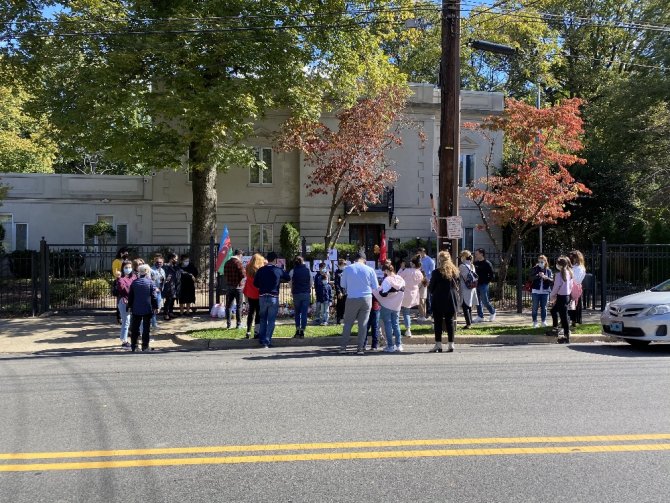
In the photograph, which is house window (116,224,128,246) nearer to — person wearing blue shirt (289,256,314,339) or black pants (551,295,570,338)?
person wearing blue shirt (289,256,314,339)

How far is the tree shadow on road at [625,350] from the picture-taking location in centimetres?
1123

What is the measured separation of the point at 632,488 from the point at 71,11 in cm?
1972

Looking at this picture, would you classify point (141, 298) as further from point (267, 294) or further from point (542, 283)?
point (542, 283)

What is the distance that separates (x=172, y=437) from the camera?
620 cm

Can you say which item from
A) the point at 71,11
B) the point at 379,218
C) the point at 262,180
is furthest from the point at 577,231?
the point at 71,11

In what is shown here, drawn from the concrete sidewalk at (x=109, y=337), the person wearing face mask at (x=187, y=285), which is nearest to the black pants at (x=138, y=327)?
the concrete sidewalk at (x=109, y=337)

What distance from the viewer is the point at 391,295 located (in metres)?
11.5

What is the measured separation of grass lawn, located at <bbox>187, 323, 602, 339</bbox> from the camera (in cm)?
1356

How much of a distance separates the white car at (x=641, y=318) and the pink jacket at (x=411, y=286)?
3602 mm

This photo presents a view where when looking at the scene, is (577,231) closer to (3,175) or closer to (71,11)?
(71,11)

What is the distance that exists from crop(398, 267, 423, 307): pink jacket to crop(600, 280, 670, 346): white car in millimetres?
3602

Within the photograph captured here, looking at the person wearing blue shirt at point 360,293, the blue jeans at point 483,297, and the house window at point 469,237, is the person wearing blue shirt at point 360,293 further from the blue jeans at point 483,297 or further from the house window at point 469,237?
the house window at point 469,237

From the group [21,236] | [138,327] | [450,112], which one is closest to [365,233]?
[21,236]

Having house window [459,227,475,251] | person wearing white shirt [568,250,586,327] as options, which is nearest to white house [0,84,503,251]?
house window [459,227,475,251]
